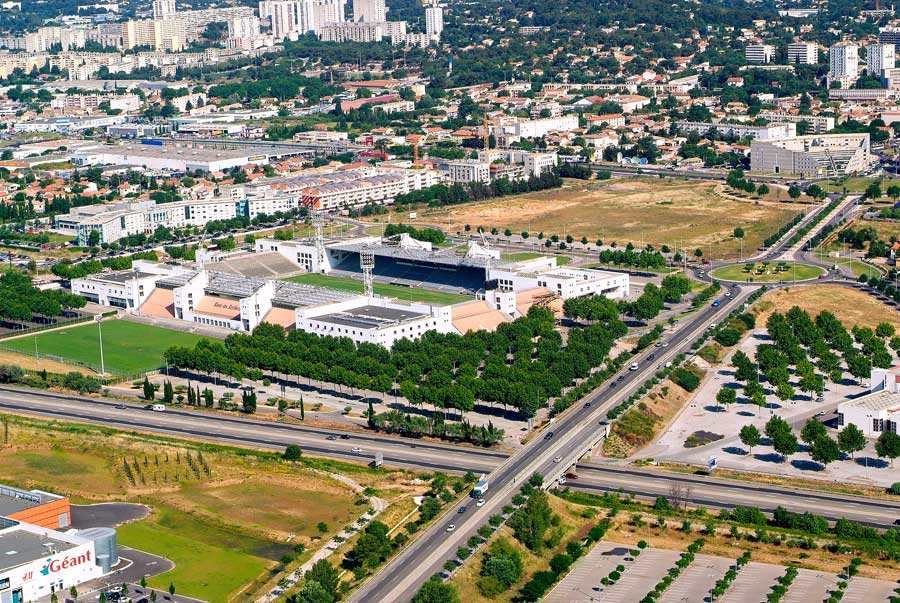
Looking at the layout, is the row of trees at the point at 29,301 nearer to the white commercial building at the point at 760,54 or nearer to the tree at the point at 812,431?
the tree at the point at 812,431

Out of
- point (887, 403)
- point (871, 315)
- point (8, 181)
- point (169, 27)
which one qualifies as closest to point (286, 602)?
point (887, 403)

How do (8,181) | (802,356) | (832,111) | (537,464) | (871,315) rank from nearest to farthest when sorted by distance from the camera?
(537,464) → (802,356) → (871,315) → (8,181) → (832,111)

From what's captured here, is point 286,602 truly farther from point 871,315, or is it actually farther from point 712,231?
point 712,231

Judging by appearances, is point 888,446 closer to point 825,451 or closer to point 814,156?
point 825,451

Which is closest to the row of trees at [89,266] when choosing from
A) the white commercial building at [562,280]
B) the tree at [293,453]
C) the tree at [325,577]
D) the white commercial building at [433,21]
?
the white commercial building at [562,280]

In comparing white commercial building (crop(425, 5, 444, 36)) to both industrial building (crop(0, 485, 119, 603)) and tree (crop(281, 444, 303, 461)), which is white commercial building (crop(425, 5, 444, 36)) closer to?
tree (crop(281, 444, 303, 461))

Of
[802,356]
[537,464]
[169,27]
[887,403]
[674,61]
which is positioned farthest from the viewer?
[169,27]
